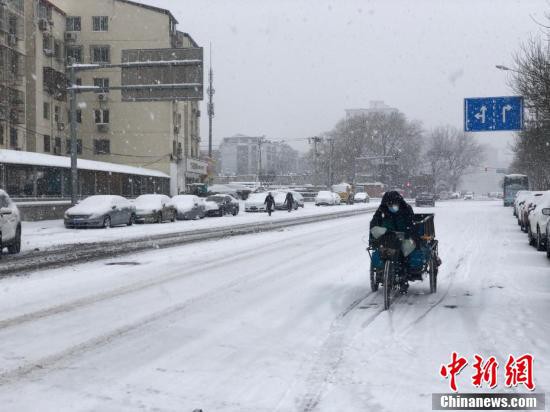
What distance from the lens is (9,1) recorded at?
44688 mm

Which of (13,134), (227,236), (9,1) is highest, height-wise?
(9,1)

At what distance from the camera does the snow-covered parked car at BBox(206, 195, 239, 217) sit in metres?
39.9

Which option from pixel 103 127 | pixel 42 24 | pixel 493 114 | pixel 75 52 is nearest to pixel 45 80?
pixel 42 24

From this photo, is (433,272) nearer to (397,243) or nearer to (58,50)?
(397,243)

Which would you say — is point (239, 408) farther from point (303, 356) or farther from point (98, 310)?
point (98, 310)

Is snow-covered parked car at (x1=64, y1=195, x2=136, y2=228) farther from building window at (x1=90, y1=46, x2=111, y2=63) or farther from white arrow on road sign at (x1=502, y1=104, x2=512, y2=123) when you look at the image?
building window at (x1=90, y1=46, x2=111, y2=63)

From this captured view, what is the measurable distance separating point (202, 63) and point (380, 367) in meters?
20.4

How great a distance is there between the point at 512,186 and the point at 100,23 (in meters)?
41.9

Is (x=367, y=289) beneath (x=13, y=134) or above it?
beneath

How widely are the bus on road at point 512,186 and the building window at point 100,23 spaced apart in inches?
1591

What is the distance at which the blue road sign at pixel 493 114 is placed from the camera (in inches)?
1001

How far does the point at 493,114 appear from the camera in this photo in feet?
85.0

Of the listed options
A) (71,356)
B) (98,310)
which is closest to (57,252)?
(98,310)

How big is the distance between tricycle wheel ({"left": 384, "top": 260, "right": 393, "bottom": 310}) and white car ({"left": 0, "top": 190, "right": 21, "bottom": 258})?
1033 centimetres
